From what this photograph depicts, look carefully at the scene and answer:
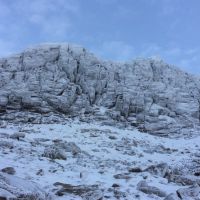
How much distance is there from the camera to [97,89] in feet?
144

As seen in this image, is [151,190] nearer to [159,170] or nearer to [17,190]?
[159,170]

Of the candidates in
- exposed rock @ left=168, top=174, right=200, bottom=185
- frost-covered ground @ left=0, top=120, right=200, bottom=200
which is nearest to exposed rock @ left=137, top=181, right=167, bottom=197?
frost-covered ground @ left=0, top=120, right=200, bottom=200

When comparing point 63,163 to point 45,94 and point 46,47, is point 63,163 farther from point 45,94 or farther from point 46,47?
point 46,47

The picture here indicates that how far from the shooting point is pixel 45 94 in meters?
39.4

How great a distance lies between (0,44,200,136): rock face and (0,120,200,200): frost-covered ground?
4.11 meters

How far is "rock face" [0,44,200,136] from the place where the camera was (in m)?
38.0

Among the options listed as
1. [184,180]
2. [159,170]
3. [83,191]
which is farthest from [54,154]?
[184,180]

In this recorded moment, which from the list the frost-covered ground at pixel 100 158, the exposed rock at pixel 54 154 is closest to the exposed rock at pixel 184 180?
the frost-covered ground at pixel 100 158

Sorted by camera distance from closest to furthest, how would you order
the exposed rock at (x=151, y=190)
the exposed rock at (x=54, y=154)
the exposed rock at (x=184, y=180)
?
1. the exposed rock at (x=151, y=190)
2. the exposed rock at (x=184, y=180)
3. the exposed rock at (x=54, y=154)

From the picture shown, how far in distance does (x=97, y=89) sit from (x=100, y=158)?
70.8ft

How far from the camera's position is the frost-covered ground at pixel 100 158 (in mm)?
15705

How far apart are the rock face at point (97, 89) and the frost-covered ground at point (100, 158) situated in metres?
4.11

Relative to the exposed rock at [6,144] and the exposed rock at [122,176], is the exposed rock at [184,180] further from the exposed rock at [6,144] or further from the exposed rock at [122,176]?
the exposed rock at [6,144]

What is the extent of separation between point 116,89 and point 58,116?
1015 centimetres
